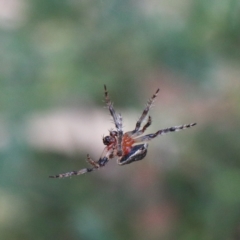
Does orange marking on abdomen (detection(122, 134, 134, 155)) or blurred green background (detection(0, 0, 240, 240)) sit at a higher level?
blurred green background (detection(0, 0, 240, 240))

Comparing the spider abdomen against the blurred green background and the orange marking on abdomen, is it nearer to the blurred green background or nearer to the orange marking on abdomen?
the orange marking on abdomen

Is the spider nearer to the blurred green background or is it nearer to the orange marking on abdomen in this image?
the orange marking on abdomen

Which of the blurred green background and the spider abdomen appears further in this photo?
the blurred green background

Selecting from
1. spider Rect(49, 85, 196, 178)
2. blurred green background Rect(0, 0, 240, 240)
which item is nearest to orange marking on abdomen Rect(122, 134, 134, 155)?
spider Rect(49, 85, 196, 178)

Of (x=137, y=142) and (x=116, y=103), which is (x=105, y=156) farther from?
(x=116, y=103)

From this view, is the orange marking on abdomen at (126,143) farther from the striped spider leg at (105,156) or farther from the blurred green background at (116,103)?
the blurred green background at (116,103)

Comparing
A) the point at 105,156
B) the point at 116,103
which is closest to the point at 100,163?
the point at 105,156
